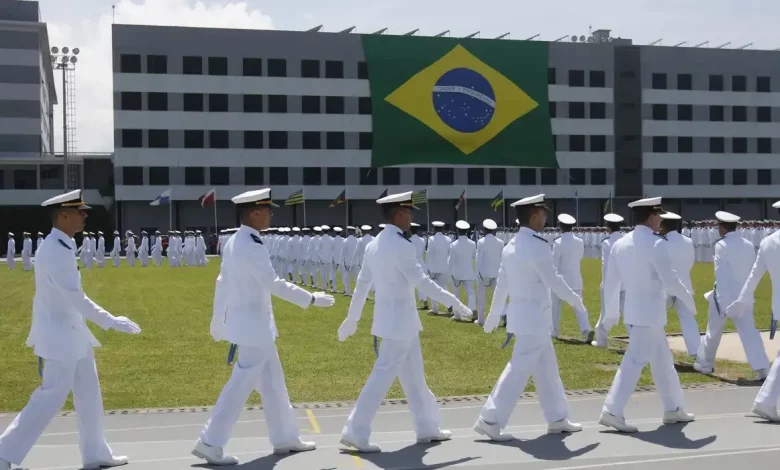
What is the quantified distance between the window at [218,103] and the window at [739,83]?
120 feet

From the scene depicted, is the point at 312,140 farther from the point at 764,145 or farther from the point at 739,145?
the point at 764,145

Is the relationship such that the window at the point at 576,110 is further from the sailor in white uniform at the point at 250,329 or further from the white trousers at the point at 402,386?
the sailor in white uniform at the point at 250,329

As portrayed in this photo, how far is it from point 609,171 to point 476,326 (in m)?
52.5

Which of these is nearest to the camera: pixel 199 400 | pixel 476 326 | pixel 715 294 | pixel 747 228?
pixel 199 400

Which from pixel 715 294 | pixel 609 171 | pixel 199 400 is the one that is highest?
pixel 609 171

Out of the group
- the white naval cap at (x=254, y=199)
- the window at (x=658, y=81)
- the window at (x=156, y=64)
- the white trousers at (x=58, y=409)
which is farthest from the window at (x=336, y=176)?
the white trousers at (x=58, y=409)

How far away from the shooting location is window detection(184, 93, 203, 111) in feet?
200

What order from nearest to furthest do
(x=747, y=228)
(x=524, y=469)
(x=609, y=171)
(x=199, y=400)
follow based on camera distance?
(x=524, y=469) → (x=199, y=400) → (x=747, y=228) → (x=609, y=171)

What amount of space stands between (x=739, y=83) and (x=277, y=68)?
1329 inches

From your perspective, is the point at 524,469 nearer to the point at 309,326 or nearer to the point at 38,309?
the point at 38,309

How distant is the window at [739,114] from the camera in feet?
233

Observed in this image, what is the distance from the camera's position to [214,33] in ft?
200

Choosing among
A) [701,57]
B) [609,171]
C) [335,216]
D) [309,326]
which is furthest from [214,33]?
[309,326]

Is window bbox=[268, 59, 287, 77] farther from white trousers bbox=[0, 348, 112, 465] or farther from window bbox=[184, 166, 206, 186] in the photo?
white trousers bbox=[0, 348, 112, 465]
